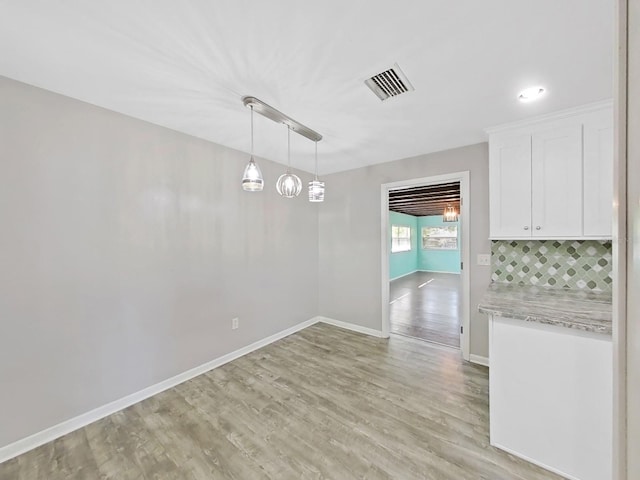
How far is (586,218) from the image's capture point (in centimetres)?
199

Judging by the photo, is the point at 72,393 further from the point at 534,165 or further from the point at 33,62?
the point at 534,165

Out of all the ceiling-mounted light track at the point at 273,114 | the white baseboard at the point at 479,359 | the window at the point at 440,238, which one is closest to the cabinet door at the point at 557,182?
the white baseboard at the point at 479,359

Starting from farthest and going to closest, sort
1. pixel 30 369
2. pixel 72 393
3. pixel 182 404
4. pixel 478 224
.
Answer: pixel 478 224 → pixel 182 404 → pixel 72 393 → pixel 30 369

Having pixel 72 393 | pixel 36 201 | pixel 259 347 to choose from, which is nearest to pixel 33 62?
pixel 36 201

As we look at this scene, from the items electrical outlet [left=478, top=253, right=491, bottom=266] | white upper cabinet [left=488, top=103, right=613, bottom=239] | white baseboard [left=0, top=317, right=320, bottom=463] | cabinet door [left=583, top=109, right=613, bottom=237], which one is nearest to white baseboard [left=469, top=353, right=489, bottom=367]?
electrical outlet [left=478, top=253, right=491, bottom=266]

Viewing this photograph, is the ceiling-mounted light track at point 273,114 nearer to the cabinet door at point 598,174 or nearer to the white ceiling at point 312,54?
the white ceiling at point 312,54

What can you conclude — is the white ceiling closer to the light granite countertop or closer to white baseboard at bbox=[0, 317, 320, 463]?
the light granite countertop

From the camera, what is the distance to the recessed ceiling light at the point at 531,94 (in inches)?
69.6

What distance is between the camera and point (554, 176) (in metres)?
2.10

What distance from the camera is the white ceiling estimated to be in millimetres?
1190

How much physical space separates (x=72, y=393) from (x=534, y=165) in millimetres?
4106

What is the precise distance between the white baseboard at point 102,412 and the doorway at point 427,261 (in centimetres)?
222

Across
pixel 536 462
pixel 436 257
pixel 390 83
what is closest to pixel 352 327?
pixel 536 462

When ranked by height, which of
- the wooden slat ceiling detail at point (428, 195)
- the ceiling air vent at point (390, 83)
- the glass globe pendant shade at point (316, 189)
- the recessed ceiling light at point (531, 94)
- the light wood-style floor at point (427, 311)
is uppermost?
the ceiling air vent at point (390, 83)
